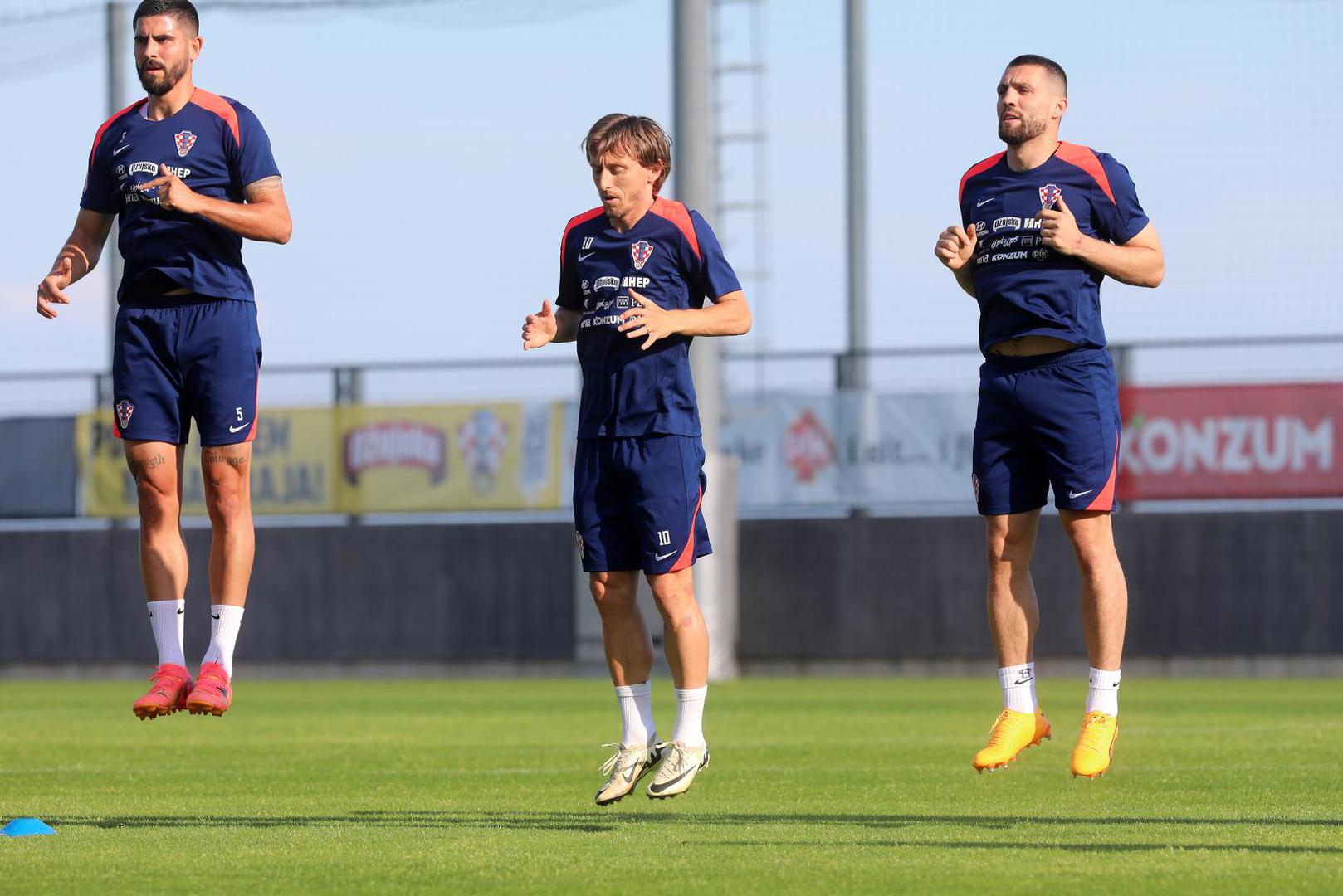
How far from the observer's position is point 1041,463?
21.9ft

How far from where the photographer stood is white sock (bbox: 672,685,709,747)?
20.9 ft

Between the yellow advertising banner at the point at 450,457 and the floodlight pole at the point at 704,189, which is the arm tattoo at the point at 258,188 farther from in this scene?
the yellow advertising banner at the point at 450,457

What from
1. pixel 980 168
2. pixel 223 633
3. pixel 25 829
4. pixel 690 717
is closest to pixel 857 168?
pixel 980 168

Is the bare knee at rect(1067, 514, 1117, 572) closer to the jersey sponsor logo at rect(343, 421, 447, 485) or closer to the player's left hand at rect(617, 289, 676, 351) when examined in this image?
the player's left hand at rect(617, 289, 676, 351)

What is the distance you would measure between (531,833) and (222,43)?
15.3m

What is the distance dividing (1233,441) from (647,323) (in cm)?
1134

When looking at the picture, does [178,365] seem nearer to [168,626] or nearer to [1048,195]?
[168,626]

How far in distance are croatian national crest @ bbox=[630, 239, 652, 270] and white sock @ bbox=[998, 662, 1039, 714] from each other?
1.72m

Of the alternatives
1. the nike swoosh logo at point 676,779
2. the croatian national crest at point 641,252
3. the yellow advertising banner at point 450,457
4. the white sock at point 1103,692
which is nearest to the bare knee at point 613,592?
the nike swoosh logo at point 676,779

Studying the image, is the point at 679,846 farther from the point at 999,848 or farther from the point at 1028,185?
the point at 1028,185

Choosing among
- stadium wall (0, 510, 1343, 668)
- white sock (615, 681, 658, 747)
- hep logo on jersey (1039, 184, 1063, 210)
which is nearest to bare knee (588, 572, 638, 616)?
white sock (615, 681, 658, 747)

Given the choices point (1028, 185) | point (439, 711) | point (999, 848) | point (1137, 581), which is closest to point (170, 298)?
point (1028, 185)

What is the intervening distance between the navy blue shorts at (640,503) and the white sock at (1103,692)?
4.25ft

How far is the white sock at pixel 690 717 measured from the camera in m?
6.36
